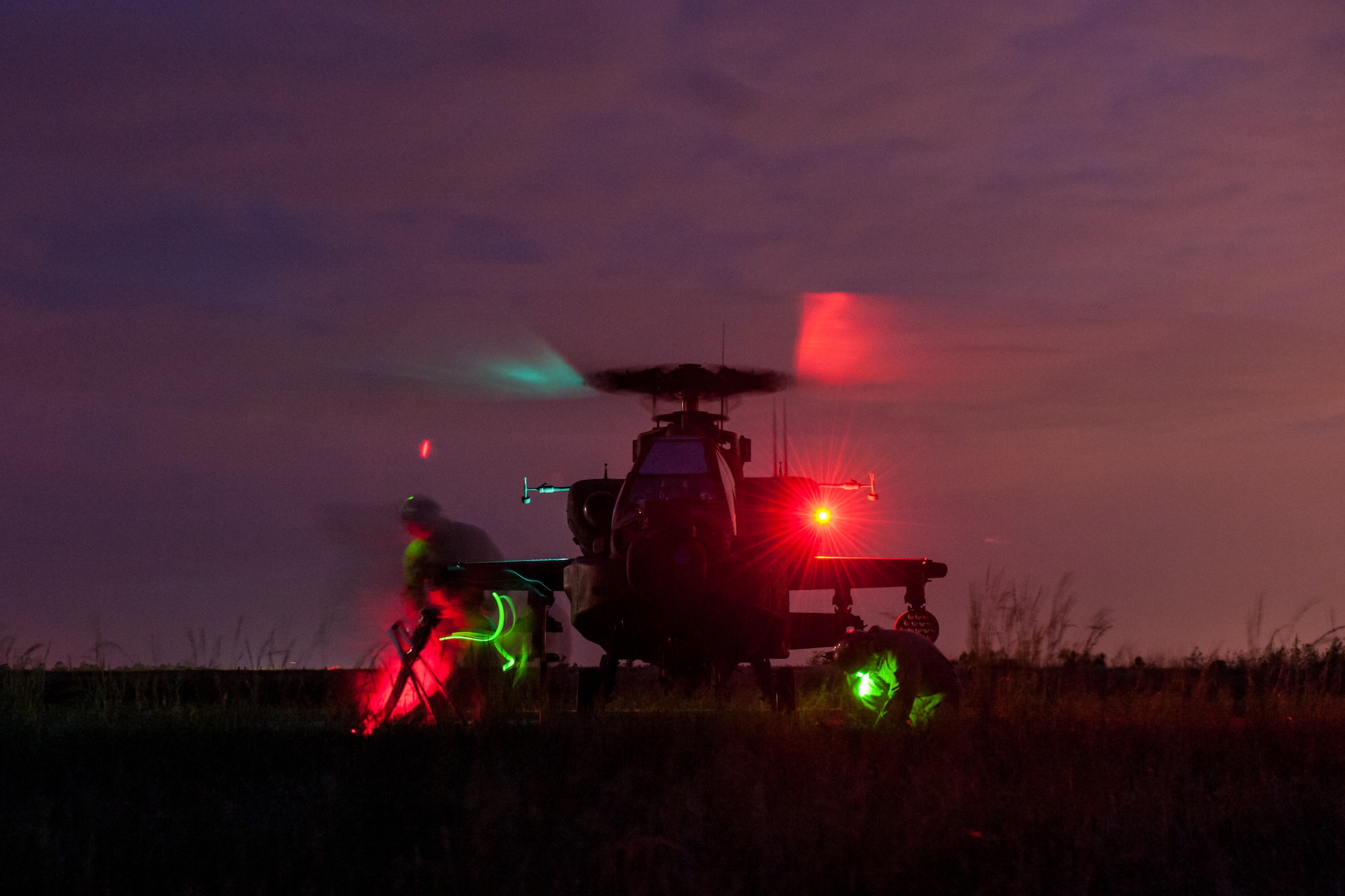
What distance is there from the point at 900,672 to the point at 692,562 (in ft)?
6.59

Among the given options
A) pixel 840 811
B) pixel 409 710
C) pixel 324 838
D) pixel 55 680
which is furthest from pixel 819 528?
pixel 55 680

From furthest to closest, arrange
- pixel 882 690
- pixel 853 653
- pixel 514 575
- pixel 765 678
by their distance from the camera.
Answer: pixel 514 575 → pixel 765 678 → pixel 882 690 → pixel 853 653

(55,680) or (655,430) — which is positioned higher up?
(655,430)

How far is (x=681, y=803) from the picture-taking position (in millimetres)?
7184

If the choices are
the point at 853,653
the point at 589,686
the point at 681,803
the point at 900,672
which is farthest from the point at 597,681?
the point at 681,803

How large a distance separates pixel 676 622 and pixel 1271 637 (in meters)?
6.57

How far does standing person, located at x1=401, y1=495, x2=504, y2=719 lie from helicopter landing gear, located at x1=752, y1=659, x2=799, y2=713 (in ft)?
10.3

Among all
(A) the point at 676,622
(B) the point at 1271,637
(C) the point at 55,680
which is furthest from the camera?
(C) the point at 55,680

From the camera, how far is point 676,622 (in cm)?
1167

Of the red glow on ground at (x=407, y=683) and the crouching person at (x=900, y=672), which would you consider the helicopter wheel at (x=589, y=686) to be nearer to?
the red glow on ground at (x=407, y=683)

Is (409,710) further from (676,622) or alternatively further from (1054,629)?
(1054,629)

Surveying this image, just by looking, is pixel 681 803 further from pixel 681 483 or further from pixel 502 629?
pixel 502 629

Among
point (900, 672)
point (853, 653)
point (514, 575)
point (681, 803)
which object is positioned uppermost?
point (514, 575)

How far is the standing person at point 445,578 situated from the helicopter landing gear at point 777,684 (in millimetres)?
3143
